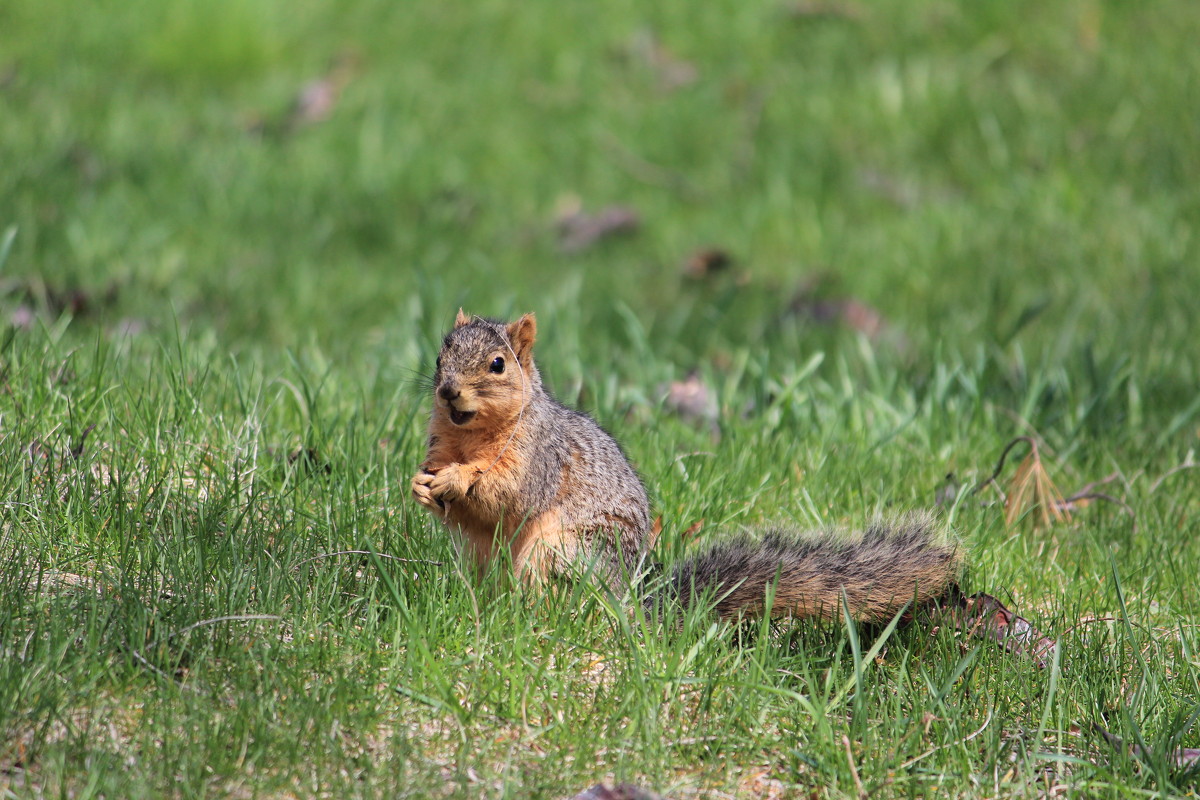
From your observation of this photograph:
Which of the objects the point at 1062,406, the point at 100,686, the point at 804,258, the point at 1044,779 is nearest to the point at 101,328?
the point at 100,686

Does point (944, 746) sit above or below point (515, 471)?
below

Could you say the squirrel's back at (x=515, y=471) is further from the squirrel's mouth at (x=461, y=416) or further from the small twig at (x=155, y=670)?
the small twig at (x=155, y=670)

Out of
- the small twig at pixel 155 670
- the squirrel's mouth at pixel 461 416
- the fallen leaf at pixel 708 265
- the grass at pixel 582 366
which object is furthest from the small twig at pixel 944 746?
the fallen leaf at pixel 708 265

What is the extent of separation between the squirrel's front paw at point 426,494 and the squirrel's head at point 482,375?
151mm

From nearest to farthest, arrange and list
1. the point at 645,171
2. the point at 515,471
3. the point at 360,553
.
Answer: the point at 360,553 → the point at 515,471 → the point at 645,171

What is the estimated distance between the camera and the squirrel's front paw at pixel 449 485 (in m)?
2.58

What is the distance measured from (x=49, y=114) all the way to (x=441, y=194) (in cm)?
222

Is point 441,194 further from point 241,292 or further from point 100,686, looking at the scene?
point 100,686

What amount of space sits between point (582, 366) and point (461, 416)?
1.67 m

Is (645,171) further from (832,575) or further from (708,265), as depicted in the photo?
(832,575)

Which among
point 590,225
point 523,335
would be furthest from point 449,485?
point 590,225

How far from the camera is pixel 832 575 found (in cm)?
264

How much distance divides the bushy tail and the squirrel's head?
0.53 metres

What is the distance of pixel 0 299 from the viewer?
4.34m
